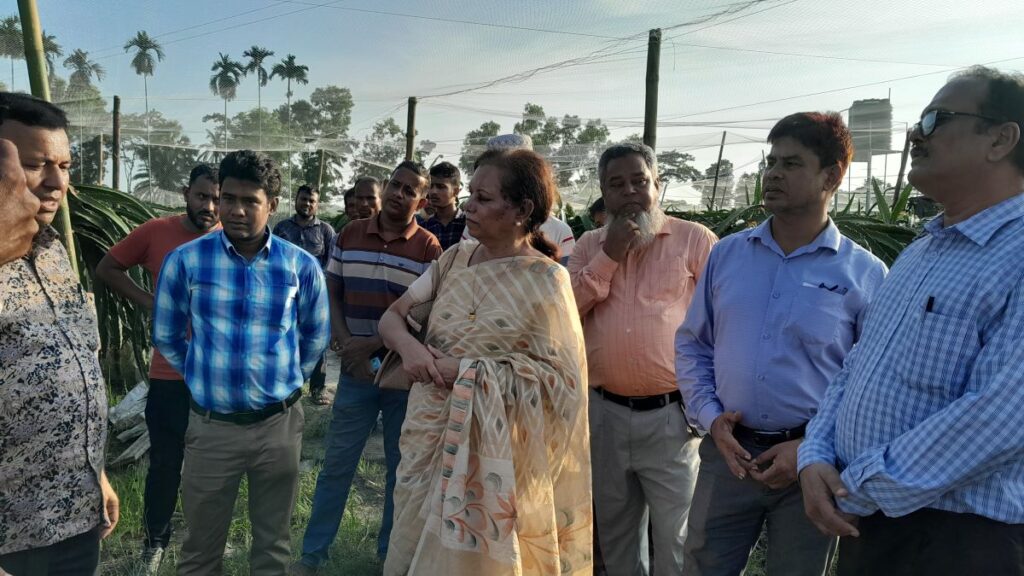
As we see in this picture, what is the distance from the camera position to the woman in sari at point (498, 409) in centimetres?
207

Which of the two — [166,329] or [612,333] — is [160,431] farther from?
[612,333]

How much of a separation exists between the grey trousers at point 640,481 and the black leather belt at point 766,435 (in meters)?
0.50

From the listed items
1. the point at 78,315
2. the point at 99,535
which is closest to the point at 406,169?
the point at 78,315

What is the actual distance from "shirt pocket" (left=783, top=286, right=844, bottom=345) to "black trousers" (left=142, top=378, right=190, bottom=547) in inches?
112

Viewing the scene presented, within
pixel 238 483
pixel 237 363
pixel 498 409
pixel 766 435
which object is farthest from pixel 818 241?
pixel 238 483

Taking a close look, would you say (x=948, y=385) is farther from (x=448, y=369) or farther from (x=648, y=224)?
(x=648, y=224)

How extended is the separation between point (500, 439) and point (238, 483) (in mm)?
1341

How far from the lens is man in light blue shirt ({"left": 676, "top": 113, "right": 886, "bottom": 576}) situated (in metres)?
2.20

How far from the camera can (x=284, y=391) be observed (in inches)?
112

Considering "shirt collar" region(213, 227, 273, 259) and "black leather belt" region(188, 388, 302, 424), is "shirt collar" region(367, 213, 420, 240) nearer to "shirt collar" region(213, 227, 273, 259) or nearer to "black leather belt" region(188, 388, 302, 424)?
"shirt collar" region(213, 227, 273, 259)

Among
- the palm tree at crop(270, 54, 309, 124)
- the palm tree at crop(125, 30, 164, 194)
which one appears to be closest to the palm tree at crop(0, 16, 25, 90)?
the palm tree at crop(125, 30, 164, 194)

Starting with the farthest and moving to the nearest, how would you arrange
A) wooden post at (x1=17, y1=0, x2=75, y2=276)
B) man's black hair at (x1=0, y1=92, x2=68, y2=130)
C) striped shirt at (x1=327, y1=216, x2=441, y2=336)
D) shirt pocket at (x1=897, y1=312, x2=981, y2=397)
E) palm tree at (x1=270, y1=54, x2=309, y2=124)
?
palm tree at (x1=270, y1=54, x2=309, y2=124) < striped shirt at (x1=327, y1=216, x2=441, y2=336) < wooden post at (x1=17, y1=0, x2=75, y2=276) < man's black hair at (x1=0, y1=92, x2=68, y2=130) < shirt pocket at (x1=897, y1=312, x2=981, y2=397)

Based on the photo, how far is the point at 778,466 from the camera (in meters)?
2.08

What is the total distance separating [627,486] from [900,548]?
1347 millimetres
